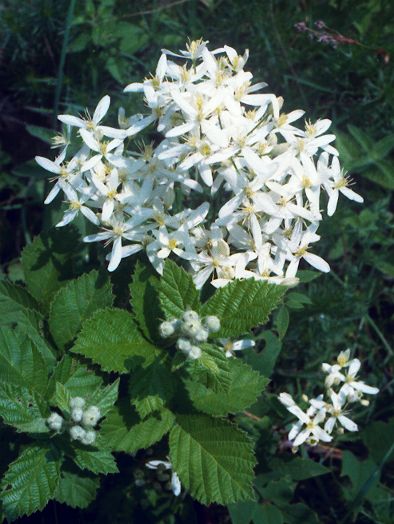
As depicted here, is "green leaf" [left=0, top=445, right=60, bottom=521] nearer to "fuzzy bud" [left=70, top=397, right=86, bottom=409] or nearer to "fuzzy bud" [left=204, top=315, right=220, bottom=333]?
"fuzzy bud" [left=70, top=397, right=86, bottom=409]

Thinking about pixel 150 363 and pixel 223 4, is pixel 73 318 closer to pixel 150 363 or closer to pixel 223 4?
pixel 150 363

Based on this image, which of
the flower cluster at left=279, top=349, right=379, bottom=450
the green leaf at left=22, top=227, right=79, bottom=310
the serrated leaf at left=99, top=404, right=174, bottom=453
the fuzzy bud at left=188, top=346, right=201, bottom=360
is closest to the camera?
the fuzzy bud at left=188, top=346, right=201, bottom=360

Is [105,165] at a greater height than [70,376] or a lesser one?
greater

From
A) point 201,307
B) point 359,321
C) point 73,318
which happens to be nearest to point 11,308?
point 73,318

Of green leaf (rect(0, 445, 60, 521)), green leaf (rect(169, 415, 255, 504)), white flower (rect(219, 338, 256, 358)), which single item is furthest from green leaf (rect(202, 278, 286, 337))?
green leaf (rect(0, 445, 60, 521))

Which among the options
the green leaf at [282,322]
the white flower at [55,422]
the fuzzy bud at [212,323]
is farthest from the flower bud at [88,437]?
the green leaf at [282,322]
